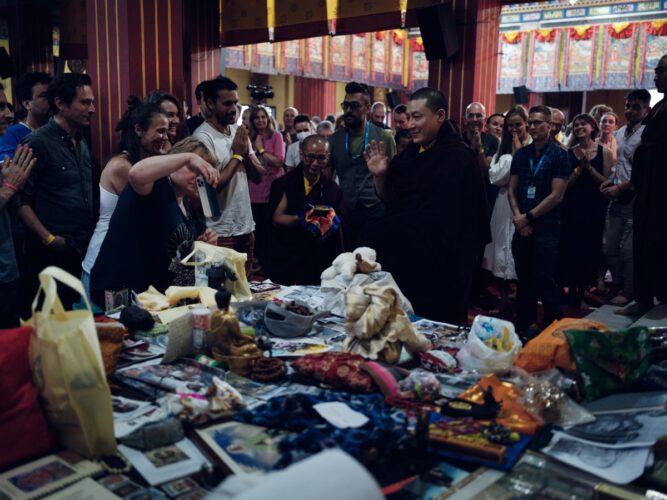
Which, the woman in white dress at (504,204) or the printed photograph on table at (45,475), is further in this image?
the woman in white dress at (504,204)

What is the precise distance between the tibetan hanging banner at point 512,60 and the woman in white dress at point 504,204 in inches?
339

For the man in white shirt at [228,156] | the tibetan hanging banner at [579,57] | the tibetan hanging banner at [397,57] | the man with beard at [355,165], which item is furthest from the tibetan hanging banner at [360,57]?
the man in white shirt at [228,156]

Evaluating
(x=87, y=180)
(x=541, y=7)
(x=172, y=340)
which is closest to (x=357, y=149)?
(x=87, y=180)

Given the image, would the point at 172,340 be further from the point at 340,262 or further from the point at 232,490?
the point at 232,490

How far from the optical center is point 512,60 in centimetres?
1310

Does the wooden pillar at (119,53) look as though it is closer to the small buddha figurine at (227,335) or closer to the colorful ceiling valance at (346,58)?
the small buddha figurine at (227,335)

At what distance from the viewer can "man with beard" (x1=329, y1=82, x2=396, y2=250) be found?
4.64 m

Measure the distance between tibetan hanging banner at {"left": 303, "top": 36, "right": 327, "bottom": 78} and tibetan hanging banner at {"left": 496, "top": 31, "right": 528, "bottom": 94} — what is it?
3.57m

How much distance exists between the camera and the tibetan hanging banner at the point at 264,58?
35.7 feet

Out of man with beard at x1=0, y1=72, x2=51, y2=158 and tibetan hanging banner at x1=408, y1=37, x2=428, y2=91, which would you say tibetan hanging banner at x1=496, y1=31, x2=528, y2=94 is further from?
man with beard at x1=0, y1=72, x2=51, y2=158

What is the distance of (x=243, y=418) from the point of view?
149 cm

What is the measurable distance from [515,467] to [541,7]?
42.1 ft

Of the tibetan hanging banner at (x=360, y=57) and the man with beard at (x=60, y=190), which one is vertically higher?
the tibetan hanging banner at (x=360, y=57)

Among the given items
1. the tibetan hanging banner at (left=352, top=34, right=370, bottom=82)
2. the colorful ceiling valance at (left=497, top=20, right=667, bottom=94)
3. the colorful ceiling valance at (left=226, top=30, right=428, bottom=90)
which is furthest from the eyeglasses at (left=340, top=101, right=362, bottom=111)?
the colorful ceiling valance at (left=497, top=20, right=667, bottom=94)
